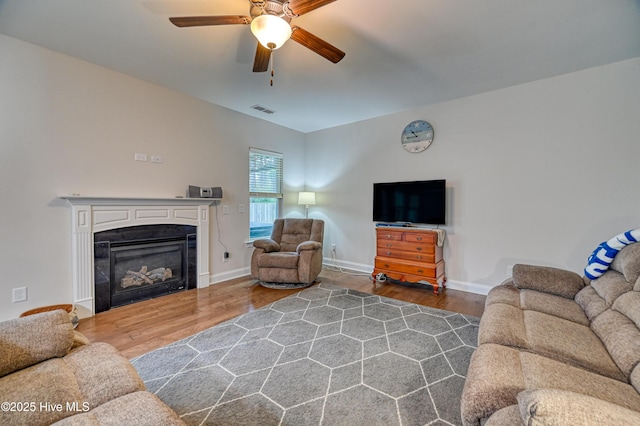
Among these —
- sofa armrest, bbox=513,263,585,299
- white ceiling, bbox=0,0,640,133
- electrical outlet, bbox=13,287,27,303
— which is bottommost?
electrical outlet, bbox=13,287,27,303

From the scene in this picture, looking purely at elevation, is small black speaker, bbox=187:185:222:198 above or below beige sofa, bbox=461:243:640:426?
above

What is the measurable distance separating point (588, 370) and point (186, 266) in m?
3.86

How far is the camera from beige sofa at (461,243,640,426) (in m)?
0.75

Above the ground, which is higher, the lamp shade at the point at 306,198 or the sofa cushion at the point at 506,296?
the lamp shade at the point at 306,198

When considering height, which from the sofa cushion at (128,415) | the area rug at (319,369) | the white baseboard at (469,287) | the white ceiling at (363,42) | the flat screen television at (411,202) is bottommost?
the area rug at (319,369)

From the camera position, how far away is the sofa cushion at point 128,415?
83 centimetres

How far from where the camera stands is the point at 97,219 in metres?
2.84

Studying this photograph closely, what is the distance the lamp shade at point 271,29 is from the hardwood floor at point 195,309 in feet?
8.06

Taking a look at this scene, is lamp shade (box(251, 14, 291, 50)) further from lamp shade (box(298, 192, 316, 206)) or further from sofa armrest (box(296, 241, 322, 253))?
lamp shade (box(298, 192, 316, 206))

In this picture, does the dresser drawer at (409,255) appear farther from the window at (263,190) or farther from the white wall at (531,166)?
the window at (263,190)

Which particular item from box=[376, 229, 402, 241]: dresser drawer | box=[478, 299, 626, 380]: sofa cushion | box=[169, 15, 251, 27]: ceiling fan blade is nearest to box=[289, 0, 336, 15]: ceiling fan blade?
box=[169, 15, 251, 27]: ceiling fan blade

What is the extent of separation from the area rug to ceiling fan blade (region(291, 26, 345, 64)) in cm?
232

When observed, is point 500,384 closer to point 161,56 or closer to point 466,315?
point 466,315

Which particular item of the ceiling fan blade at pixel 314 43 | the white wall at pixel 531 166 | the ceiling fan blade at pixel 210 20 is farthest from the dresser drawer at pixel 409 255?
the ceiling fan blade at pixel 210 20
